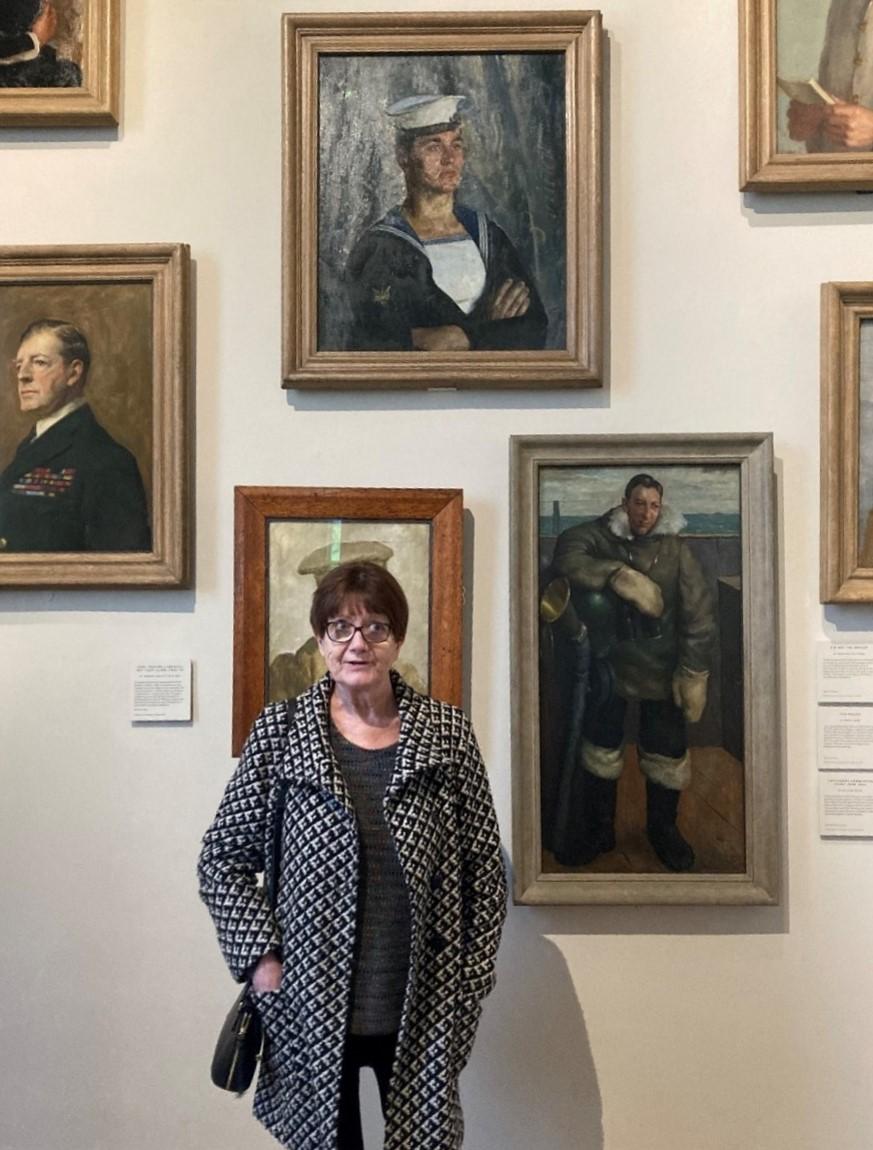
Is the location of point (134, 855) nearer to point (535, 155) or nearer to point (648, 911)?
point (648, 911)

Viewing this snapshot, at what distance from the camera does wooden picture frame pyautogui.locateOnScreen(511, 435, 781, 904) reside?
253 centimetres

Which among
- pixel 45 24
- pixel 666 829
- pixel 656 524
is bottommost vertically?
pixel 666 829

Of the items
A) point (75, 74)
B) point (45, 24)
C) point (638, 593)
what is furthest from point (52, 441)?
point (638, 593)

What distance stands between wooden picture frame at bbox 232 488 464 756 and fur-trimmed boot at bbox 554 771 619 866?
1.29ft

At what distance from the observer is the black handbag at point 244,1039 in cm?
204

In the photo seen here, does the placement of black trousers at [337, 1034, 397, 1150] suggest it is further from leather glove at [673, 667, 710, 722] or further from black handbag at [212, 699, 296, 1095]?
leather glove at [673, 667, 710, 722]

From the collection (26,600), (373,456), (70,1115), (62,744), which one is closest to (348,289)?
(373,456)

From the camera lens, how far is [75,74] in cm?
262

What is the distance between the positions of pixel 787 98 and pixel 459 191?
74 cm

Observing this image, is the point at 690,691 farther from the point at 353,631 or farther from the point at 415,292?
the point at 415,292

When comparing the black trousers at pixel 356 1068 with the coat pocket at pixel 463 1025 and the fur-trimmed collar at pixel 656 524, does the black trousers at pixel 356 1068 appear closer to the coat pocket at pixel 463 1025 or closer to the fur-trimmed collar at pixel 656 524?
the coat pocket at pixel 463 1025

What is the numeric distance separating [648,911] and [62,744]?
1.35 metres

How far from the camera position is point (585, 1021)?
2.56 meters

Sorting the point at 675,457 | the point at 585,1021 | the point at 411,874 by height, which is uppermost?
the point at 675,457
